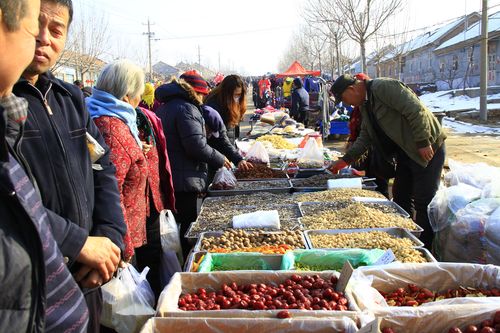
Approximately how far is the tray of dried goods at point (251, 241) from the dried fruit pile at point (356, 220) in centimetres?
29

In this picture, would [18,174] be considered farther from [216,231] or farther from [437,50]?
[437,50]

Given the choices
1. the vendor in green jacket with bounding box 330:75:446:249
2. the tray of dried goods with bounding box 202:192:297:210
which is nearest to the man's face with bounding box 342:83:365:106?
the vendor in green jacket with bounding box 330:75:446:249

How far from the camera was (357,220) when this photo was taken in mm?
3600

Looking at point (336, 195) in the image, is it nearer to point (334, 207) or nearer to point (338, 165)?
point (334, 207)

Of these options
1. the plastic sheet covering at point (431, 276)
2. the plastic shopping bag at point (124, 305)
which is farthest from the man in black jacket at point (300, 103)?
the plastic shopping bag at point (124, 305)

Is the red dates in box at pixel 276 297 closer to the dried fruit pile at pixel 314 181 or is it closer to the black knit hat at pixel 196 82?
the black knit hat at pixel 196 82

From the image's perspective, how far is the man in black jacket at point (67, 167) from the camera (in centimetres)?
151

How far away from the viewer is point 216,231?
346cm

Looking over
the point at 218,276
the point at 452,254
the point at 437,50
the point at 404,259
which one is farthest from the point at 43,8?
the point at 437,50

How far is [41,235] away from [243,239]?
2.27m

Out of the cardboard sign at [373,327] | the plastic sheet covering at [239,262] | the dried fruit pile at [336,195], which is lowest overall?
the plastic sheet covering at [239,262]

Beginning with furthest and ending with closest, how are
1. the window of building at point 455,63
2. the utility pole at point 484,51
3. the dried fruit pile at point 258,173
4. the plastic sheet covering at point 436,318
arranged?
the window of building at point 455,63 → the utility pole at point 484,51 → the dried fruit pile at point 258,173 → the plastic sheet covering at point 436,318

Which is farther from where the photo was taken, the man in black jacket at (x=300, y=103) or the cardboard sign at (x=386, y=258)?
the man in black jacket at (x=300, y=103)

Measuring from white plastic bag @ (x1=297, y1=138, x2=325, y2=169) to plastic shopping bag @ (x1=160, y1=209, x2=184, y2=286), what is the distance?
107 inches
